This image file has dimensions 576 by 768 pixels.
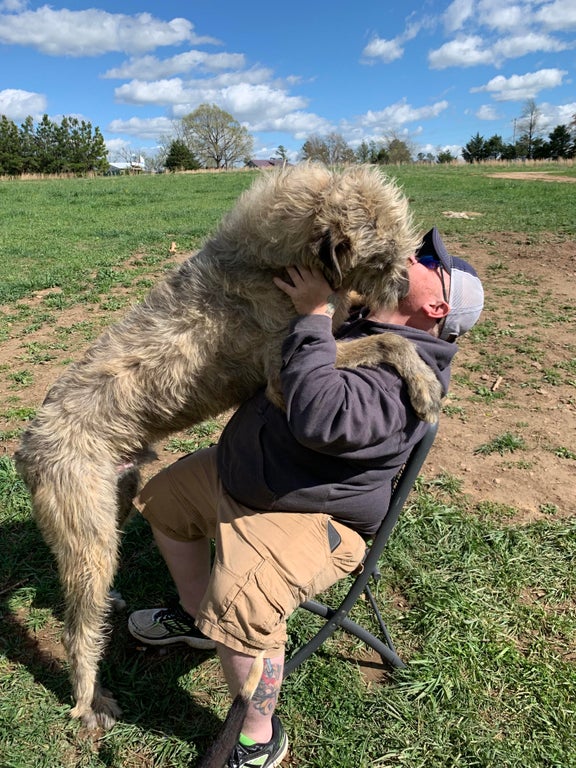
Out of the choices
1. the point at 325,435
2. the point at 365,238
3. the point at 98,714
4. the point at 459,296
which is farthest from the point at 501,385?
the point at 98,714

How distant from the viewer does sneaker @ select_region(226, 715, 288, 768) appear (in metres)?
2.21

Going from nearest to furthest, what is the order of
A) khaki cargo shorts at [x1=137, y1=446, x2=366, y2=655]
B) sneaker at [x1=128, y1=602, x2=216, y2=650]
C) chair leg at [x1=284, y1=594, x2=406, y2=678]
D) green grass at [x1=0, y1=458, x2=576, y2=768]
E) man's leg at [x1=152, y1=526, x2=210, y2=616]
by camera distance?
khaki cargo shorts at [x1=137, y1=446, x2=366, y2=655] → green grass at [x1=0, y1=458, x2=576, y2=768] → chair leg at [x1=284, y1=594, x2=406, y2=678] → man's leg at [x1=152, y1=526, x2=210, y2=616] → sneaker at [x1=128, y1=602, x2=216, y2=650]

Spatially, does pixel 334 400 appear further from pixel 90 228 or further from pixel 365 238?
pixel 90 228

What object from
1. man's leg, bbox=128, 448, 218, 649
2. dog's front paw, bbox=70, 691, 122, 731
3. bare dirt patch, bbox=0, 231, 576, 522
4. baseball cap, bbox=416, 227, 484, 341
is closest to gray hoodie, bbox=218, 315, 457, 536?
baseball cap, bbox=416, 227, 484, 341

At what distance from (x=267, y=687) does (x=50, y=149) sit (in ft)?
220

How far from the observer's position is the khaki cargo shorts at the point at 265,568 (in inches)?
79.0

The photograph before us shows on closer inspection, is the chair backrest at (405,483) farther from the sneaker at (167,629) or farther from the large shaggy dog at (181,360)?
the sneaker at (167,629)

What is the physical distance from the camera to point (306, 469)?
2.16 m

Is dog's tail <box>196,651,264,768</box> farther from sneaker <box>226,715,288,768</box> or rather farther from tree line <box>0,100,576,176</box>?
tree line <box>0,100,576,176</box>

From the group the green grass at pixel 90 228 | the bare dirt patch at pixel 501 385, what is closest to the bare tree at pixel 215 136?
the green grass at pixel 90 228

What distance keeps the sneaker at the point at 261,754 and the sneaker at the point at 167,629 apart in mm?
715

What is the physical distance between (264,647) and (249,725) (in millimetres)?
451

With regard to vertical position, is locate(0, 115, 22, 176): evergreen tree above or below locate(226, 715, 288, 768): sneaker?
above

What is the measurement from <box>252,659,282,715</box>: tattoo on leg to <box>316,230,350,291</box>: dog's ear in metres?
1.64
